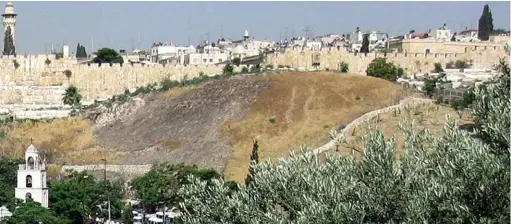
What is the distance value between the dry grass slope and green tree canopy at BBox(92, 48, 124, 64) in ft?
54.2

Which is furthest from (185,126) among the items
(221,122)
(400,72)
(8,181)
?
(400,72)

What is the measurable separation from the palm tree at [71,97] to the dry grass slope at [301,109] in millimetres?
9526

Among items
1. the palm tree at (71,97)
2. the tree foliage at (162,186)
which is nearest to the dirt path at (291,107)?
the tree foliage at (162,186)

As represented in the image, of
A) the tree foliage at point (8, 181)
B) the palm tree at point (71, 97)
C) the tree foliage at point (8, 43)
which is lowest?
the tree foliage at point (8, 181)

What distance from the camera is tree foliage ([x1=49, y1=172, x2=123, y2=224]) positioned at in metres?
29.6

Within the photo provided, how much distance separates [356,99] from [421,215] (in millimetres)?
36418

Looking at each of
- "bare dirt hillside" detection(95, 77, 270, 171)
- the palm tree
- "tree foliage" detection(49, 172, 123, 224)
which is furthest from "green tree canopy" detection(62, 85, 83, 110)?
"tree foliage" detection(49, 172, 123, 224)

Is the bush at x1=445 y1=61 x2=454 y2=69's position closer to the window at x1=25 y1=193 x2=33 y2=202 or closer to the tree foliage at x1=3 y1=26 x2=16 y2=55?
the tree foliage at x1=3 y1=26 x2=16 y2=55

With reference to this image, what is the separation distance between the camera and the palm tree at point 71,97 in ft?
175

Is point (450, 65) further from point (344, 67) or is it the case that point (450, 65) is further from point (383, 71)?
point (383, 71)

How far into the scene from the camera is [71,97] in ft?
176

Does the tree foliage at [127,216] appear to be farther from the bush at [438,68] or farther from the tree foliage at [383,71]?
the bush at [438,68]

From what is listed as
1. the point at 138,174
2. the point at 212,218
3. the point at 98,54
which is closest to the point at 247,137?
the point at 138,174

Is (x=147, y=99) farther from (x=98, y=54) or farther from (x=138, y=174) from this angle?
(x=98, y=54)
